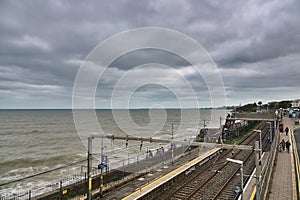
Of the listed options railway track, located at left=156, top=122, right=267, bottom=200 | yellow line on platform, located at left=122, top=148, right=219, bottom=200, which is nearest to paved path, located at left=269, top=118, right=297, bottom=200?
railway track, located at left=156, top=122, right=267, bottom=200

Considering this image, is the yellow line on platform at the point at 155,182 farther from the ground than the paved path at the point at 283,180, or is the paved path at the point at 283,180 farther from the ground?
the paved path at the point at 283,180

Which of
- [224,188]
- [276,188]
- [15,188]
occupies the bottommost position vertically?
[15,188]

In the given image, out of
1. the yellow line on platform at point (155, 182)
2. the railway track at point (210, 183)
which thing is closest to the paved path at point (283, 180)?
the railway track at point (210, 183)

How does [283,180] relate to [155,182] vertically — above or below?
Answer: above

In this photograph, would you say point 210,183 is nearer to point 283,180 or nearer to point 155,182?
point 155,182

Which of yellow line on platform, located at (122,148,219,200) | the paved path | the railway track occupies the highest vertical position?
the paved path

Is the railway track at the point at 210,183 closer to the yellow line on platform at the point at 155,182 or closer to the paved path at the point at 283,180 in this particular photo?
the yellow line on platform at the point at 155,182

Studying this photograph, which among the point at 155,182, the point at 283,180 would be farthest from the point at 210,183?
the point at 283,180

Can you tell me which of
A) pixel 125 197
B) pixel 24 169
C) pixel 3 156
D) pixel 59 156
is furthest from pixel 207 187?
pixel 3 156

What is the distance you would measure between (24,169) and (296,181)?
3011 cm

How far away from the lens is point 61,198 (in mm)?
17203

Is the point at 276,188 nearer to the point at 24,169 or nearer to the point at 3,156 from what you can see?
the point at 24,169

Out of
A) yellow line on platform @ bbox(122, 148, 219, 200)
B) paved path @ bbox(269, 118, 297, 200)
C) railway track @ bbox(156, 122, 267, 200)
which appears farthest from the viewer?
railway track @ bbox(156, 122, 267, 200)

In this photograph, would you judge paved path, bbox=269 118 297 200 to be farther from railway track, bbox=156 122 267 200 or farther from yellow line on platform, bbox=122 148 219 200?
yellow line on platform, bbox=122 148 219 200
